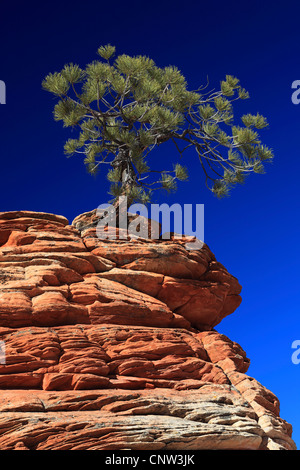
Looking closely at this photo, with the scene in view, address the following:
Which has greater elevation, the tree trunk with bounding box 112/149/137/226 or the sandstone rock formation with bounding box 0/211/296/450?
Answer: the tree trunk with bounding box 112/149/137/226

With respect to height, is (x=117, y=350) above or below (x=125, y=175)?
below

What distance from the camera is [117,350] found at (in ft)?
39.3

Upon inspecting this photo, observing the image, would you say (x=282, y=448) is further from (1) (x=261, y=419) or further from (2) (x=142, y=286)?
(2) (x=142, y=286)

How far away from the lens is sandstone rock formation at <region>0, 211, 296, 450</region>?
32.3 ft

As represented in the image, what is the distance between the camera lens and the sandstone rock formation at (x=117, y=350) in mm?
9852

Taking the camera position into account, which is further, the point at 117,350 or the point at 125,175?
the point at 125,175

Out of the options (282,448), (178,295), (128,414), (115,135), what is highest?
(115,135)

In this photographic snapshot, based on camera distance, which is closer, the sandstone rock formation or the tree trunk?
the sandstone rock formation

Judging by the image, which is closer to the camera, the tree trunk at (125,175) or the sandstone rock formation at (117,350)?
the sandstone rock formation at (117,350)

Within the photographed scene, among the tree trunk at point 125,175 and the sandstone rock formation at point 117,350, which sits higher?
the tree trunk at point 125,175

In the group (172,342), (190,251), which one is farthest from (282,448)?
(190,251)

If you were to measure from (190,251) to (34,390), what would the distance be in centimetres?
702

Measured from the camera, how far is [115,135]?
19000 mm
